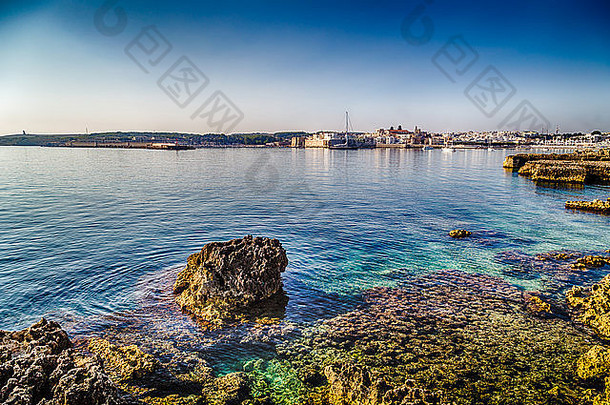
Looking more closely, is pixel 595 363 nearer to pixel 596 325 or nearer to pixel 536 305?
pixel 596 325

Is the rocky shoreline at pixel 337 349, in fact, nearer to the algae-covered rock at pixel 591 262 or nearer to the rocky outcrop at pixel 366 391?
the rocky outcrop at pixel 366 391

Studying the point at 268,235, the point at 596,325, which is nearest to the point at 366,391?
the point at 596,325

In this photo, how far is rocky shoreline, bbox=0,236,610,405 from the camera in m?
6.07

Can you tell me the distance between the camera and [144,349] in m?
8.36

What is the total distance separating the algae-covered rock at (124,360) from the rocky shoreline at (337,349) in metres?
0.03

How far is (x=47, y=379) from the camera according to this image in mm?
5480

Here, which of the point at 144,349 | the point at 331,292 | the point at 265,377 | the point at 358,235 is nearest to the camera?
the point at 265,377

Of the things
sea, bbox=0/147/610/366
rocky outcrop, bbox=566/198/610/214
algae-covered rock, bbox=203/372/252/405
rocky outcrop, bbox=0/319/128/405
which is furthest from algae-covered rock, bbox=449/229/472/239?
rocky outcrop, bbox=0/319/128/405

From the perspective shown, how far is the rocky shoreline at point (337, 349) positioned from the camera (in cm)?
607

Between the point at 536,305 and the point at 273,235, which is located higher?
the point at 273,235

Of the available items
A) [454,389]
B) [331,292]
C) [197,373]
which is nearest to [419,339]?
[454,389]

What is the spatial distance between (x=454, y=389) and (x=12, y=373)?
7.92 meters

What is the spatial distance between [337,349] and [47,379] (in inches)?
229

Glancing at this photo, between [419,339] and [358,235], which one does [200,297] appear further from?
[358,235]
